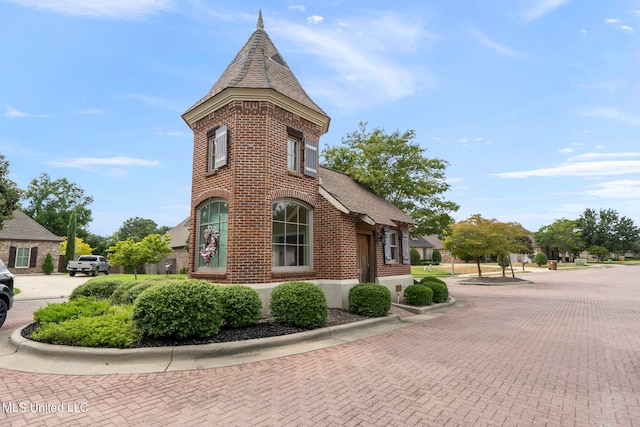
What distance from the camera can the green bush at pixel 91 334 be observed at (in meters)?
5.72

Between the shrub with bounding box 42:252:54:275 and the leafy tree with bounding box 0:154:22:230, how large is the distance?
781 inches

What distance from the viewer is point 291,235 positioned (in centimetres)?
1025

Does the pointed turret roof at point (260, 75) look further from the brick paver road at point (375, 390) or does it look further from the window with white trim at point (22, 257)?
the window with white trim at point (22, 257)

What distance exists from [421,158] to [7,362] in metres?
16.7

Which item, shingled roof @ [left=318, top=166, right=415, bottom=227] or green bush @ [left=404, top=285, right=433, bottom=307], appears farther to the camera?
green bush @ [left=404, top=285, right=433, bottom=307]

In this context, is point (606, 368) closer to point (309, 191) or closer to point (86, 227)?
point (309, 191)

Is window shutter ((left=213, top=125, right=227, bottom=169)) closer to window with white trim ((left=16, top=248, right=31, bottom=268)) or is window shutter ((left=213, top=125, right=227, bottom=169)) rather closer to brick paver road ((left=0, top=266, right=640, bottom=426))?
brick paver road ((left=0, top=266, right=640, bottom=426))

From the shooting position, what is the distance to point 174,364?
5379 millimetres

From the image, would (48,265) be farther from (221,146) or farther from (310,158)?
(310,158)

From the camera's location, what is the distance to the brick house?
915 centimetres

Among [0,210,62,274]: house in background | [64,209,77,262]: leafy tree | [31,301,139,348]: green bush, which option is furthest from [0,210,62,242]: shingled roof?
[31,301,139,348]: green bush

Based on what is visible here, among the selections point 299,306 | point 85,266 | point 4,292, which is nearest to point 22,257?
point 85,266

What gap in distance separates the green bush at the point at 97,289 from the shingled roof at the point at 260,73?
5907 millimetres

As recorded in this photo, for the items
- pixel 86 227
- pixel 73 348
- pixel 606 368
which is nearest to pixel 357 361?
pixel 606 368
